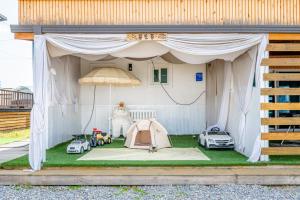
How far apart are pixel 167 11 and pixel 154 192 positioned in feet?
10.7

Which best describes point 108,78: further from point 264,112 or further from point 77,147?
point 264,112

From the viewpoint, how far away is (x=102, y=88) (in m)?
10.2

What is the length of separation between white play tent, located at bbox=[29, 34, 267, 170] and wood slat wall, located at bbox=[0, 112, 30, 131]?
573 centimetres

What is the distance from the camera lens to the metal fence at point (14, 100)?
13617 millimetres

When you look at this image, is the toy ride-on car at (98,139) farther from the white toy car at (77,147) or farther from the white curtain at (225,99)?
the white curtain at (225,99)

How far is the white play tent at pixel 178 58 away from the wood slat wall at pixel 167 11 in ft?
1.03

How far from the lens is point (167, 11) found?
19.5 ft

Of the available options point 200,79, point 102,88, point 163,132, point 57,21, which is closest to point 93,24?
point 57,21

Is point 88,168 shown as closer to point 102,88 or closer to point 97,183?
point 97,183

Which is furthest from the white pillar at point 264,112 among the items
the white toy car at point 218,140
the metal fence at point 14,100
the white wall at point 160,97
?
the metal fence at point 14,100

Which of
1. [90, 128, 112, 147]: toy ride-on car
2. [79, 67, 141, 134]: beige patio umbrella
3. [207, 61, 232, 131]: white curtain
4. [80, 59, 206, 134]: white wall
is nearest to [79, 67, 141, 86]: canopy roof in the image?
[79, 67, 141, 134]: beige patio umbrella

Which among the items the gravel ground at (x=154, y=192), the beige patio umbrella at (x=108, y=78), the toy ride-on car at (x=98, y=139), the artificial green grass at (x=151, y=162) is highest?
the beige patio umbrella at (x=108, y=78)

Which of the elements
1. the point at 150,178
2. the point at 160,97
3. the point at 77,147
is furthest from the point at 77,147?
the point at 160,97

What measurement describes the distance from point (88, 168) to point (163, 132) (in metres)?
2.72
